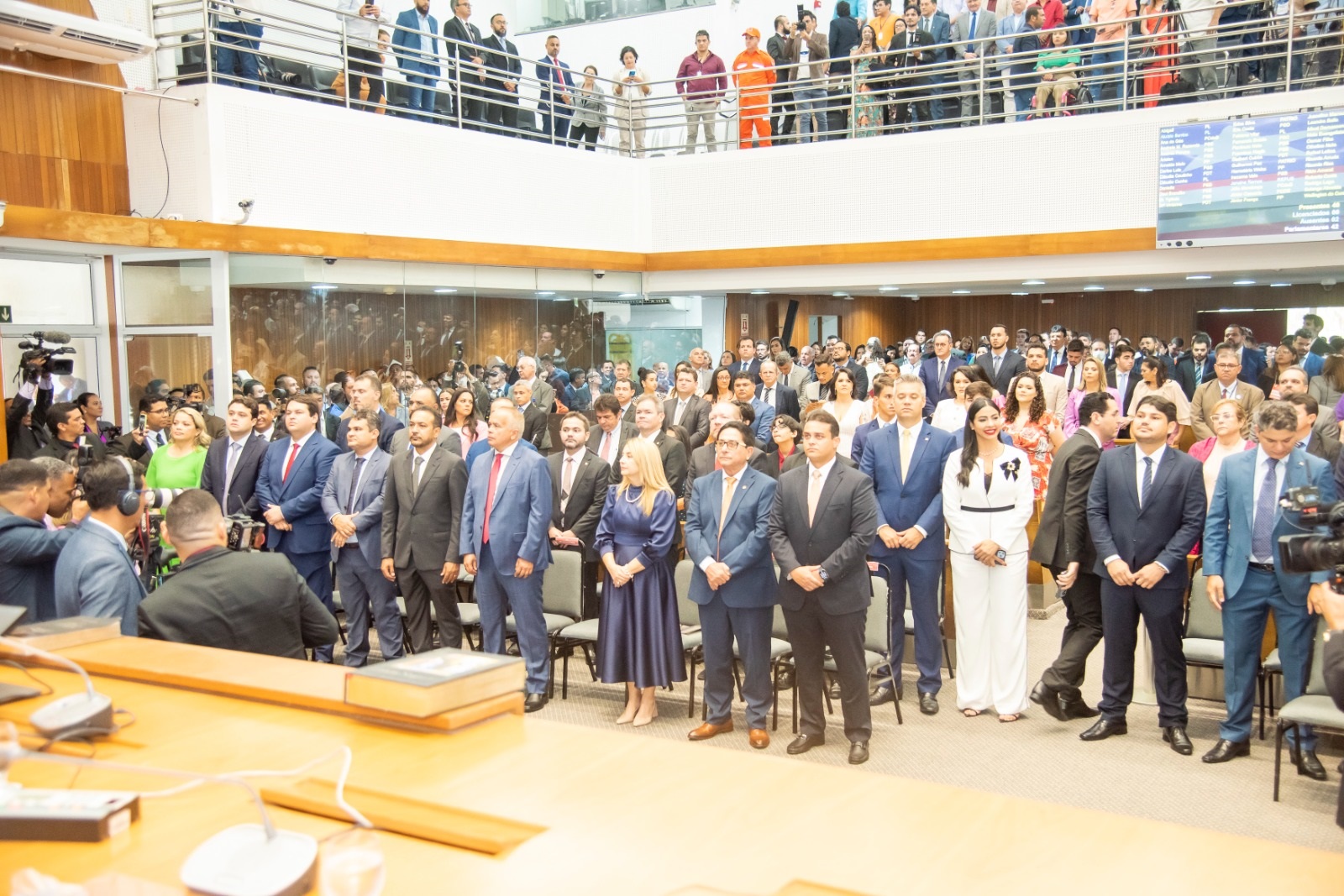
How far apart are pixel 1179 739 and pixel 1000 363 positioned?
19.4 ft

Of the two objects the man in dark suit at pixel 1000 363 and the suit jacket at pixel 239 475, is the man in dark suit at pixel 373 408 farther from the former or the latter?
the man in dark suit at pixel 1000 363

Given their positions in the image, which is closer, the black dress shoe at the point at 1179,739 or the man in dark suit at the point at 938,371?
the black dress shoe at the point at 1179,739

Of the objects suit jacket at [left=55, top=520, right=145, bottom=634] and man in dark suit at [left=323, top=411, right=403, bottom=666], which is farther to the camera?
man in dark suit at [left=323, top=411, right=403, bottom=666]

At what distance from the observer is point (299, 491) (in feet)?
22.9

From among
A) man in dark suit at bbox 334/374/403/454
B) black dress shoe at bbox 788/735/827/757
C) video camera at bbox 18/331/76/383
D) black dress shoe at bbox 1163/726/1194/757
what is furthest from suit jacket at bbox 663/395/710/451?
video camera at bbox 18/331/76/383

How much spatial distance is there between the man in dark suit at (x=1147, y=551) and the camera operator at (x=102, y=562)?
428cm

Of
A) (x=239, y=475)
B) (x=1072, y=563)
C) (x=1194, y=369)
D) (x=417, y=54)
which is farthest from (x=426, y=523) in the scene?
(x=1194, y=369)

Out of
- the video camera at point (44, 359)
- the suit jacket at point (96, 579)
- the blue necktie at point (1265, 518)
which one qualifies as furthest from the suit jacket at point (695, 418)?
the suit jacket at point (96, 579)

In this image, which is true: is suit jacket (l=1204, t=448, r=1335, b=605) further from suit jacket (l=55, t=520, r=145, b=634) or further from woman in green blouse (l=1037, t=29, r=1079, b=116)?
woman in green blouse (l=1037, t=29, r=1079, b=116)

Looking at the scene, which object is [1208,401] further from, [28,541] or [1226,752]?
[28,541]

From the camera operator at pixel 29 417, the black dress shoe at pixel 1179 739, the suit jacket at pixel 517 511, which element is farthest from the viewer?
the camera operator at pixel 29 417

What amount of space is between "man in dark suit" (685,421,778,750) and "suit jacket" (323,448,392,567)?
1.93 m

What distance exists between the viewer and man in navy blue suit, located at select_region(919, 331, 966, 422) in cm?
1046

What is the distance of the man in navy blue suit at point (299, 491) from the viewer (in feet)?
22.8
